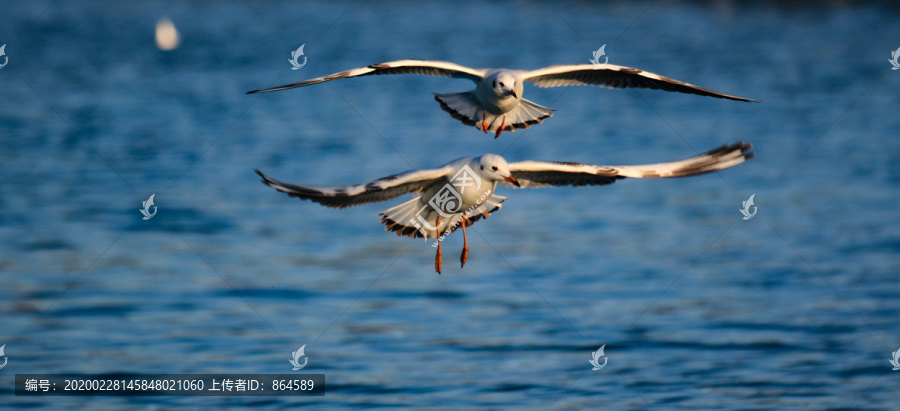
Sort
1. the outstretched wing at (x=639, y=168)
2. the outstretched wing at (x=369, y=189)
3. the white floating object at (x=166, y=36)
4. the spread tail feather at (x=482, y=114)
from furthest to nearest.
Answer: the white floating object at (x=166, y=36), the spread tail feather at (x=482, y=114), the outstretched wing at (x=639, y=168), the outstretched wing at (x=369, y=189)

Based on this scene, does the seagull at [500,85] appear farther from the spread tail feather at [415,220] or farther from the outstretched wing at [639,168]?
the spread tail feather at [415,220]

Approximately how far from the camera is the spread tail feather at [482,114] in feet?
40.6

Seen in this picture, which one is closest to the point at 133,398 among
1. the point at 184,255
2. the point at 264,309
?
the point at 264,309

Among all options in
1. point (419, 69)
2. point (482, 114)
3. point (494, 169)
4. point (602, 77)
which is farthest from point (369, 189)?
point (602, 77)

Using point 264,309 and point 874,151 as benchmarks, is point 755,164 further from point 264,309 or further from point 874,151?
point 264,309

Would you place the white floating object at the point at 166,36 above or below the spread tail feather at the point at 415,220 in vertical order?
above

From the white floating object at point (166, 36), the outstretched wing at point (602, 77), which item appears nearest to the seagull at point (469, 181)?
the outstretched wing at point (602, 77)

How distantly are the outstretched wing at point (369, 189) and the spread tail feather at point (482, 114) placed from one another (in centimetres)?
104

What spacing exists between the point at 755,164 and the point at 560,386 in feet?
54.0

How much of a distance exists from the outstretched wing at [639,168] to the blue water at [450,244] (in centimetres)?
390

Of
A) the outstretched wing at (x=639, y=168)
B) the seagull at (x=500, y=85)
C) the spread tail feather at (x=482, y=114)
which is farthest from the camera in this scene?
the spread tail feather at (x=482, y=114)

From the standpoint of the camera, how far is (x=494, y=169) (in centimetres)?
1132

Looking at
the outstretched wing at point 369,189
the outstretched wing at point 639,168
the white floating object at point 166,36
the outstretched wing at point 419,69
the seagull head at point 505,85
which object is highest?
the white floating object at point 166,36

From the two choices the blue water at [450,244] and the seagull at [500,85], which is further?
the blue water at [450,244]
